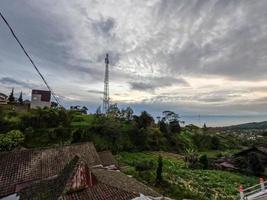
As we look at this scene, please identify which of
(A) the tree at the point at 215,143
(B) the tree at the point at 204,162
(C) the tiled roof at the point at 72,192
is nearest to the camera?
(C) the tiled roof at the point at 72,192

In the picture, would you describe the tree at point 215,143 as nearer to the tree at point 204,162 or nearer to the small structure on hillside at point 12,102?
the tree at point 204,162

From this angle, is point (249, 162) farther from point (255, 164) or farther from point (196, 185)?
point (196, 185)

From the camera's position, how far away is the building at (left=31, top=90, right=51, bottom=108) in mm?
79006

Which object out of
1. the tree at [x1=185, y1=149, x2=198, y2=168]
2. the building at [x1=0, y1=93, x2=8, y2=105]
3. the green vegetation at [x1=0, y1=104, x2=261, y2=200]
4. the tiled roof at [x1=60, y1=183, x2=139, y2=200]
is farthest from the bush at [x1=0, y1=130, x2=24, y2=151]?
the building at [x1=0, y1=93, x2=8, y2=105]

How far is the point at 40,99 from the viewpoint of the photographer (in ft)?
262

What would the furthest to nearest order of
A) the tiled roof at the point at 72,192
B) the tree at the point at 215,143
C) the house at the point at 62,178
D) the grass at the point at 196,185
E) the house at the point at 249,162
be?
the tree at the point at 215,143
the house at the point at 249,162
the grass at the point at 196,185
the house at the point at 62,178
the tiled roof at the point at 72,192

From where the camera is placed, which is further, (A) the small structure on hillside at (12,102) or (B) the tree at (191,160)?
(A) the small structure on hillside at (12,102)

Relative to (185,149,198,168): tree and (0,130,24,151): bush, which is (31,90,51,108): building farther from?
(185,149,198,168): tree

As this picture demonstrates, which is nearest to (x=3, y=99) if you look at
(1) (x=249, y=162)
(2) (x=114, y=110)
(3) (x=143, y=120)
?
(2) (x=114, y=110)

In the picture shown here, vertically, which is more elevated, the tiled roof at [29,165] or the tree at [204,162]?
the tiled roof at [29,165]

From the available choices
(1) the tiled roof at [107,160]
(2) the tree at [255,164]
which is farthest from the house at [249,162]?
(1) the tiled roof at [107,160]

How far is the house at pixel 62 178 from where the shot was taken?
18.0 m

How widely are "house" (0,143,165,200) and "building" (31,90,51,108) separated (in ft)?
158

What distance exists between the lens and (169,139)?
238ft
